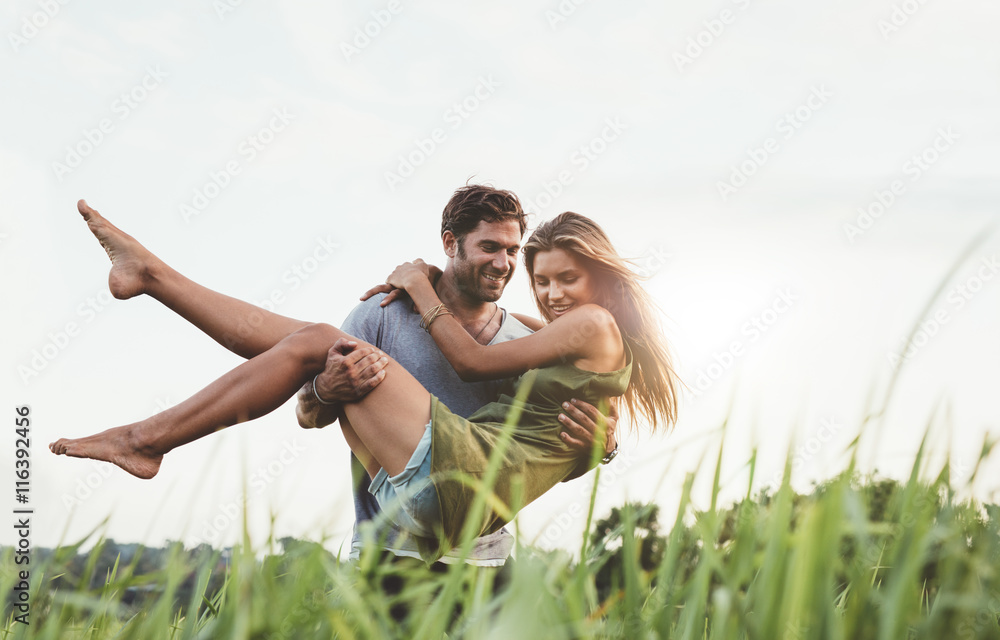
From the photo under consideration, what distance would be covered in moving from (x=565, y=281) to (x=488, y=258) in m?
0.64

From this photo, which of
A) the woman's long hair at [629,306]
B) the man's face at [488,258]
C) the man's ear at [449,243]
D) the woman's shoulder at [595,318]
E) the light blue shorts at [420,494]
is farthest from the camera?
the man's ear at [449,243]

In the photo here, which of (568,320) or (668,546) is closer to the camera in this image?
(668,546)

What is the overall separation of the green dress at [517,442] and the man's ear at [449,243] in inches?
40.2

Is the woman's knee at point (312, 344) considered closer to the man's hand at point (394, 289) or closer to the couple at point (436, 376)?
the couple at point (436, 376)

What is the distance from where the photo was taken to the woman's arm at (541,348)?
3.29 metres

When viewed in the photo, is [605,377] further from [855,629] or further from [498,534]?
[855,629]

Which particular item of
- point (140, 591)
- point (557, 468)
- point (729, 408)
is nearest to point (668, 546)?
point (729, 408)

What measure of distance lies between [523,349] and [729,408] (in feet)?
6.40

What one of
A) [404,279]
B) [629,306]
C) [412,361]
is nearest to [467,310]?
[412,361]

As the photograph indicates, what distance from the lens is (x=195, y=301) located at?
3.27m

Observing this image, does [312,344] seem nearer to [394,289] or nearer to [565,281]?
[394,289]

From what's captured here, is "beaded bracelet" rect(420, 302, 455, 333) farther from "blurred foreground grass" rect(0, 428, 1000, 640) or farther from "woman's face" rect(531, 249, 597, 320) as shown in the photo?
"blurred foreground grass" rect(0, 428, 1000, 640)

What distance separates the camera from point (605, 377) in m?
3.32

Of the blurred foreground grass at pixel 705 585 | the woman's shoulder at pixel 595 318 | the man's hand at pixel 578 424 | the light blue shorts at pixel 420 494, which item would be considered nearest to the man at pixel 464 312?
the man's hand at pixel 578 424
